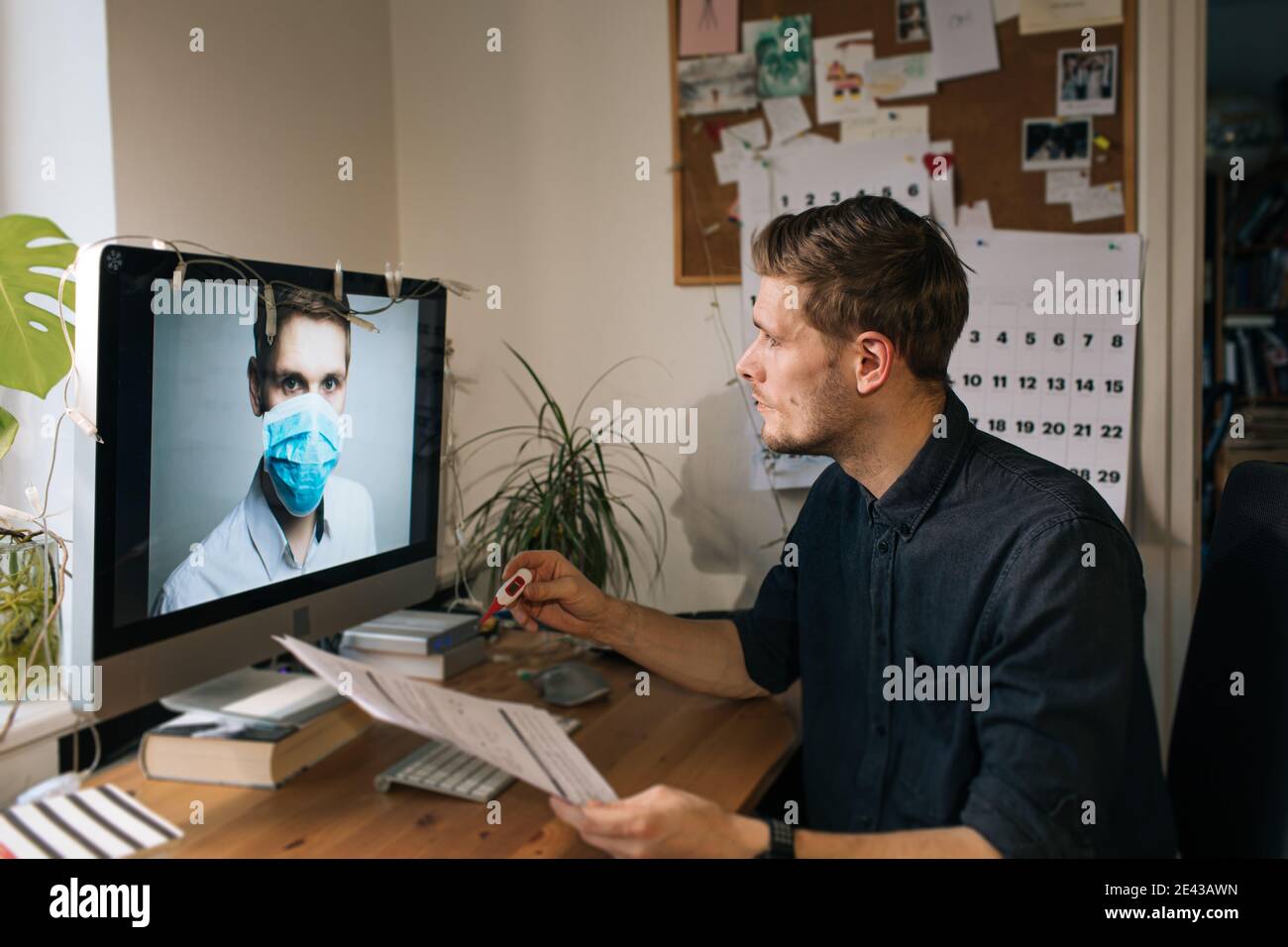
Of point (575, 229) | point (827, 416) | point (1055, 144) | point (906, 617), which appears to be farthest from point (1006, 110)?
point (906, 617)

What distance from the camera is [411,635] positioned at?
165 centimetres

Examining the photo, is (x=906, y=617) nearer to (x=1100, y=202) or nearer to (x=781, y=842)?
(x=781, y=842)

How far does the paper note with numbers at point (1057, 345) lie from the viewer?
1.85m

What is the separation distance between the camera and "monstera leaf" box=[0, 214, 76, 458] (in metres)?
1.19

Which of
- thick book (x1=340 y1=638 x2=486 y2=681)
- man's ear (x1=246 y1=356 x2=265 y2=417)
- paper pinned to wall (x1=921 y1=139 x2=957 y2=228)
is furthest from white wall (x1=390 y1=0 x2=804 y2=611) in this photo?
man's ear (x1=246 y1=356 x2=265 y2=417)

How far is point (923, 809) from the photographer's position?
1.16 meters

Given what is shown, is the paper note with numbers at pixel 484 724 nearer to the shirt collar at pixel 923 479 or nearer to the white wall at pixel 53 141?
the shirt collar at pixel 923 479

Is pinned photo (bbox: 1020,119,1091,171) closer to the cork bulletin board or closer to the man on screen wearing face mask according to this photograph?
the cork bulletin board

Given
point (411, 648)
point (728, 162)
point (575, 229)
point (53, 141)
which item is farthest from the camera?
point (575, 229)

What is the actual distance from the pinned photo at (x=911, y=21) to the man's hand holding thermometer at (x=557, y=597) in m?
1.24

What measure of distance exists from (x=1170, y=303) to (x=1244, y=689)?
946 mm

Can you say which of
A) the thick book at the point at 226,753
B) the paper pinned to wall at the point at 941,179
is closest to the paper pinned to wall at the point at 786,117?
the paper pinned to wall at the point at 941,179
